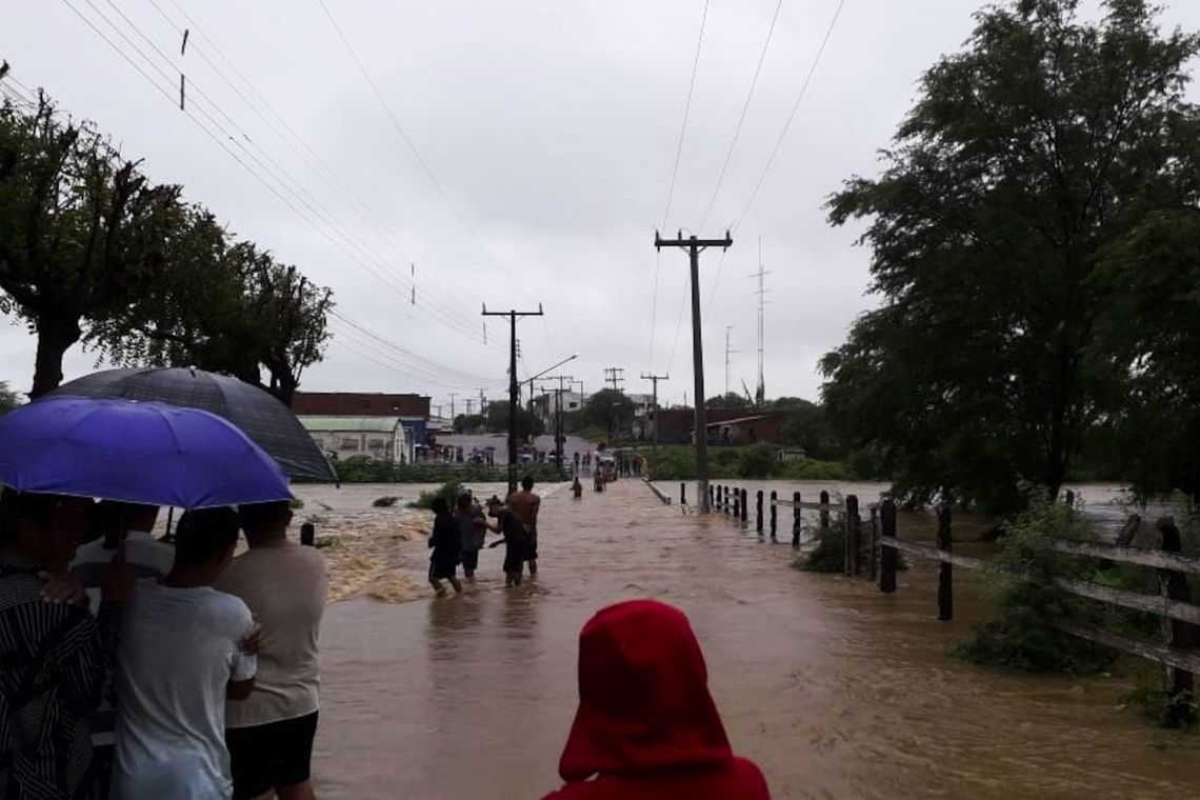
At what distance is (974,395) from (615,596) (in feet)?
45.8

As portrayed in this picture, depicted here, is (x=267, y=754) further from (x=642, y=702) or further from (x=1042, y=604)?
(x=1042, y=604)

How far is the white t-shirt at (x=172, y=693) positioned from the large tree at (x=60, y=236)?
16000mm

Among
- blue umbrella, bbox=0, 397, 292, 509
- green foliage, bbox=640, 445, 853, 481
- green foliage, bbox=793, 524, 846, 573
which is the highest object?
green foliage, bbox=640, 445, 853, 481

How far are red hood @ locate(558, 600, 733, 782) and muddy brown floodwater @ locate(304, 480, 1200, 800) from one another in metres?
4.58

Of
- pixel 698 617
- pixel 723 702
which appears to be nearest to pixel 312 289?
pixel 698 617

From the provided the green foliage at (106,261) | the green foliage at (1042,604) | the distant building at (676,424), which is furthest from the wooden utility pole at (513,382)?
the distant building at (676,424)

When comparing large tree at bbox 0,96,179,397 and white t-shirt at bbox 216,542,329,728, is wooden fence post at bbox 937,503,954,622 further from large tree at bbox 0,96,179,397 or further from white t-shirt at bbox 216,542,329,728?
large tree at bbox 0,96,179,397

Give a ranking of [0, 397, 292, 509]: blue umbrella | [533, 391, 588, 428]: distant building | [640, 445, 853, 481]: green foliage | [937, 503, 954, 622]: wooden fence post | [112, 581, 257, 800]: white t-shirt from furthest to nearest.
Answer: [533, 391, 588, 428]: distant building → [640, 445, 853, 481]: green foliage → [937, 503, 954, 622]: wooden fence post → [0, 397, 292, 509]: blue umbrella → [112, 581, 257, 800]: white t-shirt

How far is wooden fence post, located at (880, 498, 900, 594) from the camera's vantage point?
14969 mm

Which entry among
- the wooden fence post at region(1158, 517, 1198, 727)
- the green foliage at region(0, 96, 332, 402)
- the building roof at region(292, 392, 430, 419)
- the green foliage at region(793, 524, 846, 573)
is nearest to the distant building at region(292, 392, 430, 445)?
the building roof at region(292, 392, 430, 419)

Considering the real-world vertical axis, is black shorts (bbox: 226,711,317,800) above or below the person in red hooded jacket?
below

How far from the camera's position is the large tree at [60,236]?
18047 mm

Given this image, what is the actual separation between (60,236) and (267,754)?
16.9 m

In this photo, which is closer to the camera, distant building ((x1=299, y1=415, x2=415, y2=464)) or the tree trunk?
the tree trunk
